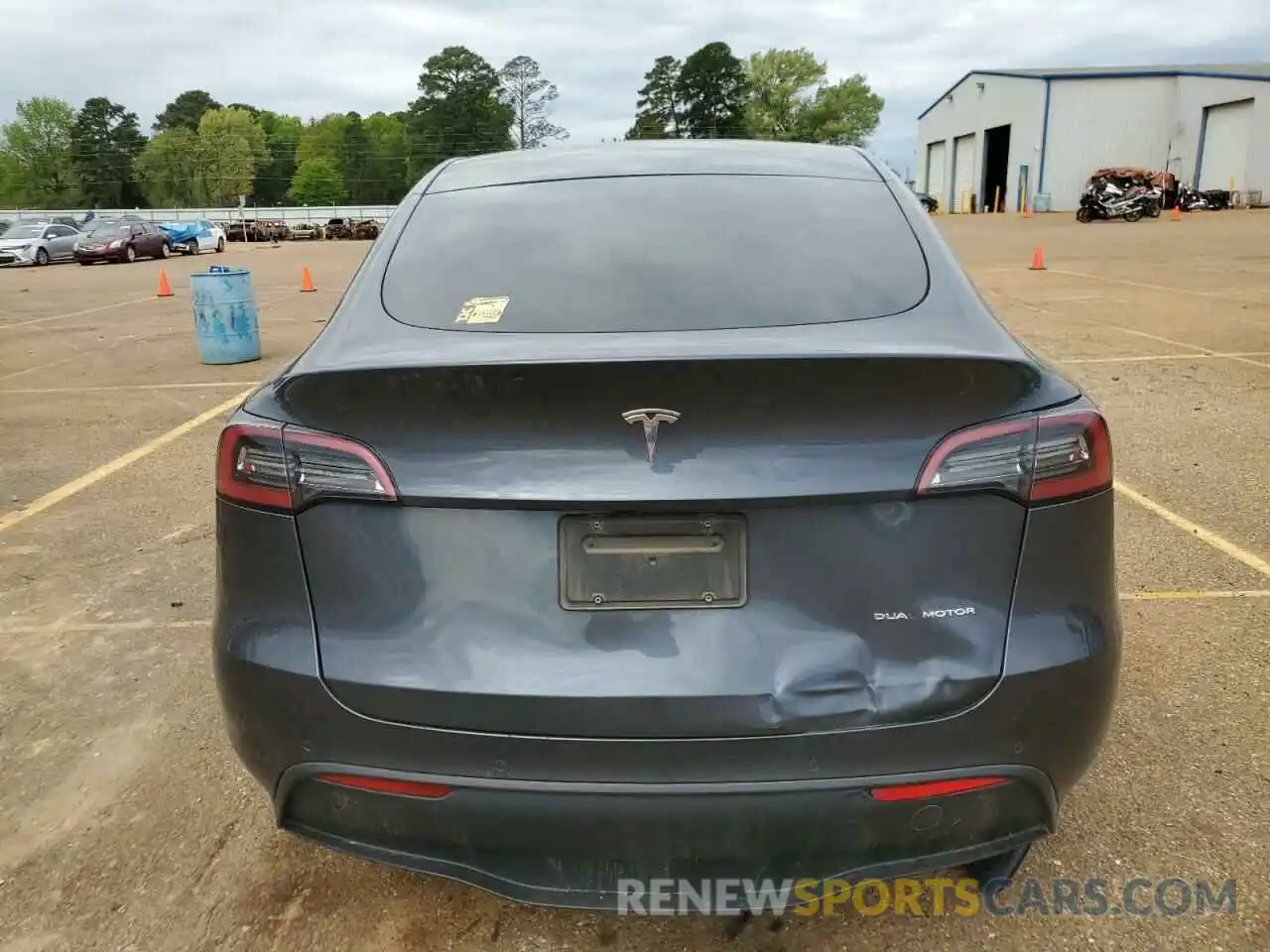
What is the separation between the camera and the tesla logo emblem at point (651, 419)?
5.80ft

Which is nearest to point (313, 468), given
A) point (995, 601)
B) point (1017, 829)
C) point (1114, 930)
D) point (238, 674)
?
point (238, 674)

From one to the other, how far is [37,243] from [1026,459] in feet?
124

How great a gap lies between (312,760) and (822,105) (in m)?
101

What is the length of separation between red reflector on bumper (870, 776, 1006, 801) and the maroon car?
36.6 metres

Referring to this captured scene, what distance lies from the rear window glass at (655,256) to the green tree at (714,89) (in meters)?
109

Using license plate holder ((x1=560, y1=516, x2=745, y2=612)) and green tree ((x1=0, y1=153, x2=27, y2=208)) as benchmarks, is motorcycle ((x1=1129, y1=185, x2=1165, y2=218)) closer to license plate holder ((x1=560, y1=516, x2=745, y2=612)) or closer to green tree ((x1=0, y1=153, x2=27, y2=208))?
license plate holder ((x1=560, y1=516, x2=745, y2=612))

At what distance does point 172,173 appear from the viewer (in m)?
106

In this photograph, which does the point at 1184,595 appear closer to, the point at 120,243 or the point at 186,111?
the point at 120,243

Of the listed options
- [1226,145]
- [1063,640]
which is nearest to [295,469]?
[1063,640]

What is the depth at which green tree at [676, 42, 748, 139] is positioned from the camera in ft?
351

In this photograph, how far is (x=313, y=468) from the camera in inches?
74.1

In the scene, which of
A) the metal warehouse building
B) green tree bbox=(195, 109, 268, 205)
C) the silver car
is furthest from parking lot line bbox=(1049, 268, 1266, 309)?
green tree bbox=(195, 109, 268, 205)

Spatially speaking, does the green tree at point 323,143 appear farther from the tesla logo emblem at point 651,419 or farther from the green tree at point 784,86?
the tesla logo emblem at point 651,419

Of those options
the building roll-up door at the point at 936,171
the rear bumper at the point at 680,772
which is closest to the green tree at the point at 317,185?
the building roll-up door at the point at 936,171
